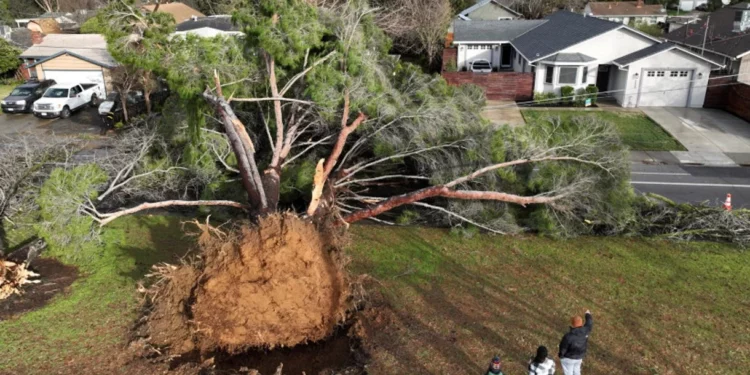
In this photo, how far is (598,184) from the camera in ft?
38.9

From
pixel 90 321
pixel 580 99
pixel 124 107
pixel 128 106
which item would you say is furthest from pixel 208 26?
pixel 90 321

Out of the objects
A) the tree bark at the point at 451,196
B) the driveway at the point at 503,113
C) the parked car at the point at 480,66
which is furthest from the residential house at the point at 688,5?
the tree bark at the point at 451,196

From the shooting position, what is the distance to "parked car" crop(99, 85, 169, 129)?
22.3 meters

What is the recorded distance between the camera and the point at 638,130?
2133cm

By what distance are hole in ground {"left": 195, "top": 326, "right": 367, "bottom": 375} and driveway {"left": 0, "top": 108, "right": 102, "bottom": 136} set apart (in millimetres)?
16649

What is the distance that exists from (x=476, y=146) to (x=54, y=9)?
54.6 meters

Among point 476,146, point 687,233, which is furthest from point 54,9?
point 687,233

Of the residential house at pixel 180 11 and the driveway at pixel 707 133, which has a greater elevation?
the residential house at pixel 180 11

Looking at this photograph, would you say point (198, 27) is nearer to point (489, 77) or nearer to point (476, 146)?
point (489, 77)

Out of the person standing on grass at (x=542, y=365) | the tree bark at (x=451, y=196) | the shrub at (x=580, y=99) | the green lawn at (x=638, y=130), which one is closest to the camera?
the person standing on grass at (x=542, y=365)

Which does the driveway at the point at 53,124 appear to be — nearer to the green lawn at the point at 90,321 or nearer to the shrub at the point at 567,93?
the green lawn at the point at 90,321

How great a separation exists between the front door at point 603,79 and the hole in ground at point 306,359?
73.8 feet

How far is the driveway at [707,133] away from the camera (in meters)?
18.3

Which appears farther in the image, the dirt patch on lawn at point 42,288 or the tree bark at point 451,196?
the tree bark at point 451,196
